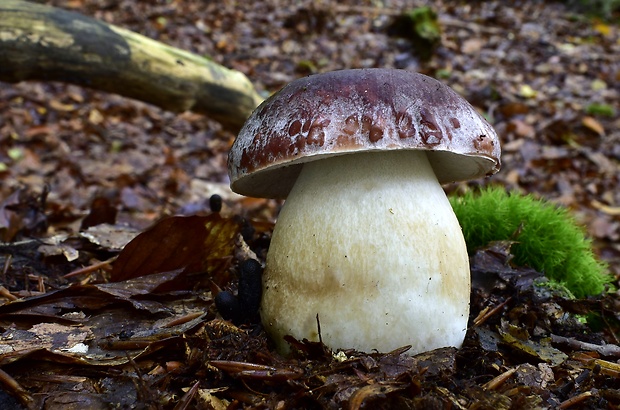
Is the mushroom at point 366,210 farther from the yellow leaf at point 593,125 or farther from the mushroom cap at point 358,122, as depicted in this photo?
the yellow leaf at point 593,125

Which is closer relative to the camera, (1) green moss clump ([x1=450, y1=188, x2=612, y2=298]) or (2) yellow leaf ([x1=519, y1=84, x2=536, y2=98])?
(1) green moss clump ([x1=450, y1=188, x2=612, y2=298])

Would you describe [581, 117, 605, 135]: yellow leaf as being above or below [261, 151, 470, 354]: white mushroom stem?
above

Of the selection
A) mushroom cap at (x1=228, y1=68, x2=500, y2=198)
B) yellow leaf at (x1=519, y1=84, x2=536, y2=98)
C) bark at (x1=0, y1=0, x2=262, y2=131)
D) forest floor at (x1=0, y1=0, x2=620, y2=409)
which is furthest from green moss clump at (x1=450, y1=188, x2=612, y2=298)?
yellow leaf at (x1=519, y1=84, x2=536, y2=98)

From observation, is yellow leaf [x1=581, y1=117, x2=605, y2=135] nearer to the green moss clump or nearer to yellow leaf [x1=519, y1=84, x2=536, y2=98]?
yellow leaf [x1=519, y1=84, x2=536, y2=98]

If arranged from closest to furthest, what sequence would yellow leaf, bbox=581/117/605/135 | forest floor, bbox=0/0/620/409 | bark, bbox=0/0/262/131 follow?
1. forest floor, bbox=0/0/620/409
2. bark, bbox=0/0/262/131
3. yellow leaf, bbox=581/117/605/135

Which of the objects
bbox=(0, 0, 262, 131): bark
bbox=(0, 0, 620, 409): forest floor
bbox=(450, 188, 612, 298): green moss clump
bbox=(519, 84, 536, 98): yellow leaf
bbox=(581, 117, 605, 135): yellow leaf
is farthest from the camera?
bbox=(519, 84, 536, 98): yellow leaf

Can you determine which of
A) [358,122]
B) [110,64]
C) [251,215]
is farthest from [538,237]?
[110,64]

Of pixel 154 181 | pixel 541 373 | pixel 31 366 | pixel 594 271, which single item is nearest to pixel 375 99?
pixel 541 373

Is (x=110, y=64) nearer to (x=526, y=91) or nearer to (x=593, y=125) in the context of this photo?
(x=593, y=125)
